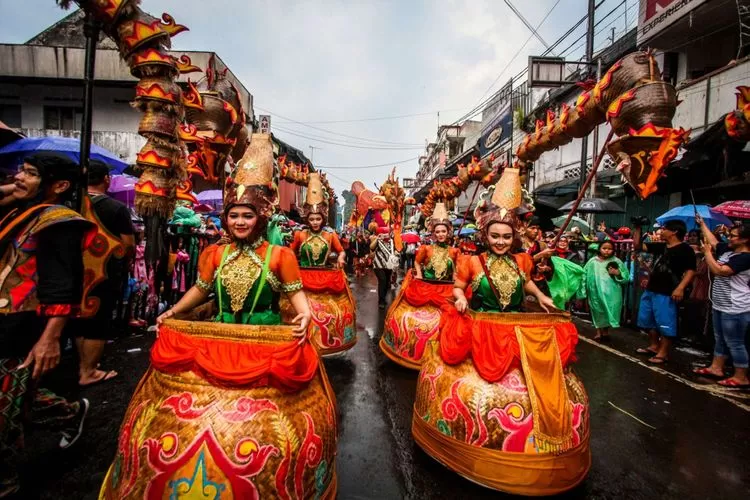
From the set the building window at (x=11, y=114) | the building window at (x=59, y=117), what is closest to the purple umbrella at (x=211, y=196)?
the building window at (x=59, y=117)

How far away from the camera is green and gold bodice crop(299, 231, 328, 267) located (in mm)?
6211

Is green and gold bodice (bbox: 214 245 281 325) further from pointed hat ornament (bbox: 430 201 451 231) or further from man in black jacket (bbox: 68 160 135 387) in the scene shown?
pointed hat ornament (bbox: 430 201 451 231)

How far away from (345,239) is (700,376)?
15303 millimetres

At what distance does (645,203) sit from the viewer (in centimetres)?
1284

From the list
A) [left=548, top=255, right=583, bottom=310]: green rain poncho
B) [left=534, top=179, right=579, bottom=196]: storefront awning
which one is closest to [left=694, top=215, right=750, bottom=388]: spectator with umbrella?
[left=548, top=255, right=583, bottom=310]: green rain poncho

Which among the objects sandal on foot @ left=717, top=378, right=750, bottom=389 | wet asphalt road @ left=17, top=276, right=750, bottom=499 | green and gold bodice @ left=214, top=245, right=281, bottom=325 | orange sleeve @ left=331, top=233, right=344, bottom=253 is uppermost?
orange sleeve @ left=331, top=233, right=344, bottom=253

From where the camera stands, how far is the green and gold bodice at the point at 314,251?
20.4 feet

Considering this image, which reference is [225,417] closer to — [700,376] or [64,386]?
[64,386]

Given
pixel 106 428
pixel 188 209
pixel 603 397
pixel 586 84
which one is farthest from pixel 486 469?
pixel 188 209

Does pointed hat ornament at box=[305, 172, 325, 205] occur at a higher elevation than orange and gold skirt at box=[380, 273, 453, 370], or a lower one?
higher

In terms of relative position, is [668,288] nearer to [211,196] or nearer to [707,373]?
[707,373]

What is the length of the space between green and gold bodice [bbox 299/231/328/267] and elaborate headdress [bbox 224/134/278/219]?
2.57 metres

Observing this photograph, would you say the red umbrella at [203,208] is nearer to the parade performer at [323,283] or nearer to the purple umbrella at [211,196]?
the purple umbrella at [211,196]

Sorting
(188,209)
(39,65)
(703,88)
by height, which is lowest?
(188,209)
